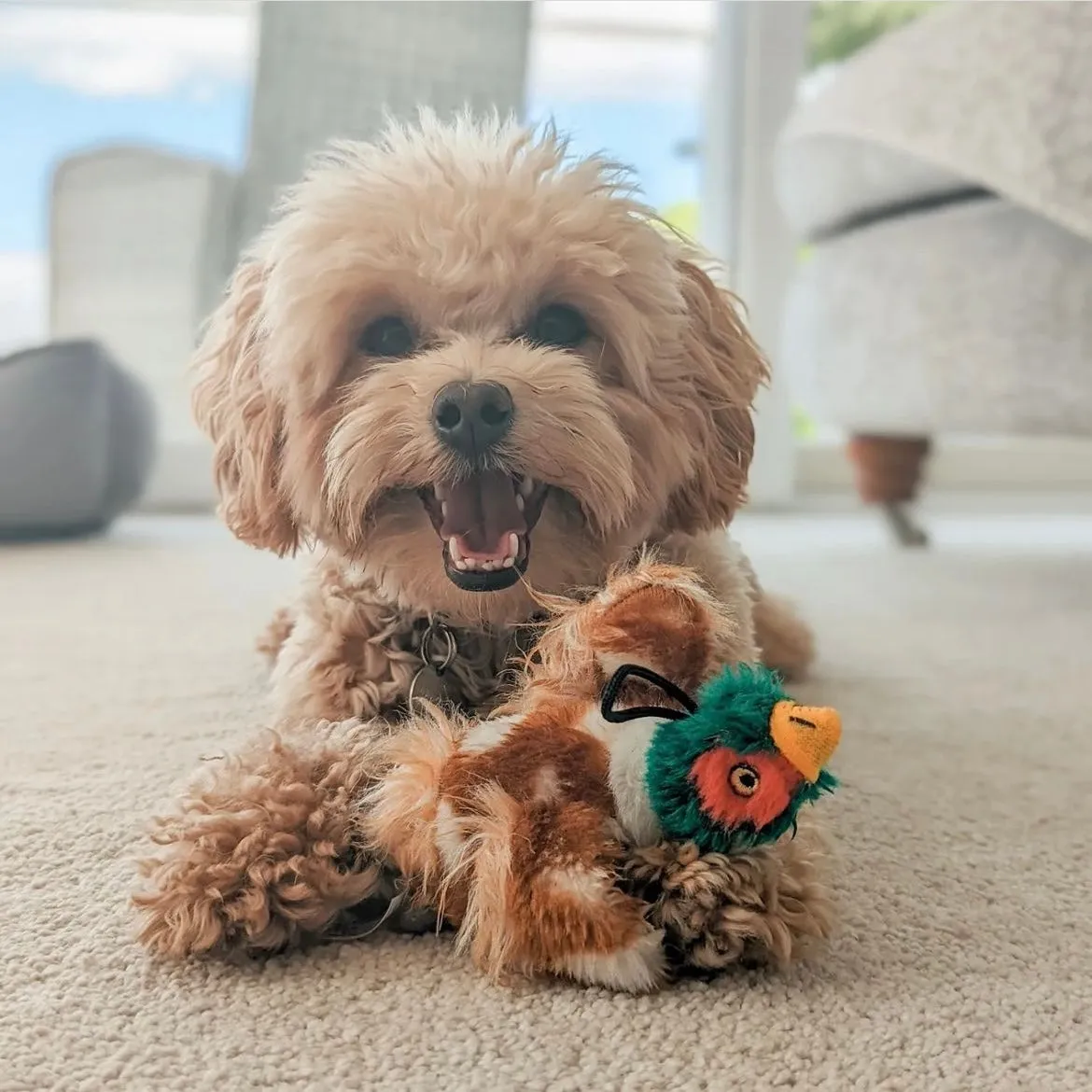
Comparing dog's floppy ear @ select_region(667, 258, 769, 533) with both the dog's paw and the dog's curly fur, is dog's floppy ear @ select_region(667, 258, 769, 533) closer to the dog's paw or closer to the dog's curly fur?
the dog's curly fur

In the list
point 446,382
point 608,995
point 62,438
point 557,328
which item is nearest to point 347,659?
point 446,382

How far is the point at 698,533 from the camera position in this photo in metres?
1.40

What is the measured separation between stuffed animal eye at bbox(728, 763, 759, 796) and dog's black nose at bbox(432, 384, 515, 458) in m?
0.48

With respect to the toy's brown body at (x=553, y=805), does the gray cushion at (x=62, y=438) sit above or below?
above

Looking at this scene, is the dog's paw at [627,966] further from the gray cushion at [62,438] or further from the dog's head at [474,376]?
the gray cushion at [62,438]

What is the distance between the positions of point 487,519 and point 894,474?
7.70 feet

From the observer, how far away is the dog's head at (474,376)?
46.8 inches

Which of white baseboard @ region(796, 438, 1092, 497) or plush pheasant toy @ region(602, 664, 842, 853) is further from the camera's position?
white baseboard @ region(796, 438, 1092, 497)

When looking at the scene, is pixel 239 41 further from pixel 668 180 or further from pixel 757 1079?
pixel 757 1079

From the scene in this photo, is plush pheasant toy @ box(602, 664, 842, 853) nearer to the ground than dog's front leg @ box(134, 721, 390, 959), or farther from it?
farther from it

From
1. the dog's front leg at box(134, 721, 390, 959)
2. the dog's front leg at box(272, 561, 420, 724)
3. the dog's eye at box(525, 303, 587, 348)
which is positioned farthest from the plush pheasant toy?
the dog's eye at box(525, 303, 587, 348)

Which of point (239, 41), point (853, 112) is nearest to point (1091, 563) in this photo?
point (853, 112)

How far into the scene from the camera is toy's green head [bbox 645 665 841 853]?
0.78 metres

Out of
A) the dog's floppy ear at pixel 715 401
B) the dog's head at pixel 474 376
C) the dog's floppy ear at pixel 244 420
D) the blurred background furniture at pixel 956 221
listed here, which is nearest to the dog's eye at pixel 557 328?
the dog's head at pixel 474 376
